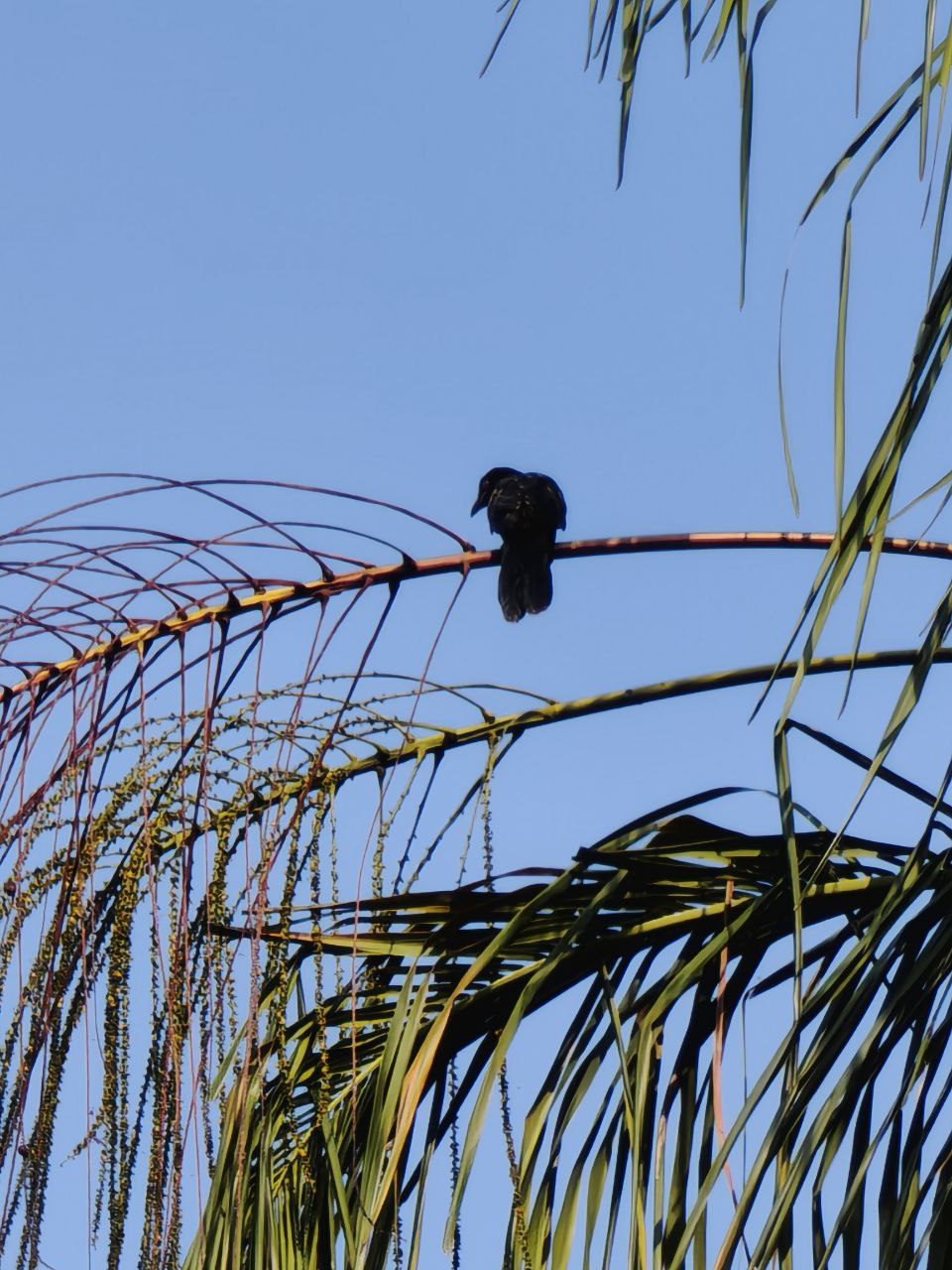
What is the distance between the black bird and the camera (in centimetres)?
521

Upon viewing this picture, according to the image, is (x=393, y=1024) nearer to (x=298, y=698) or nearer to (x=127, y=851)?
(x=127, y=851)

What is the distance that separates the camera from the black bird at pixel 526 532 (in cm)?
521

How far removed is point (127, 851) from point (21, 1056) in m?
0.44

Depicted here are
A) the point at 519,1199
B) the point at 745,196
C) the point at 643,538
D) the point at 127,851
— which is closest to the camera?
the point at 745,196

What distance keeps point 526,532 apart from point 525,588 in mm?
197

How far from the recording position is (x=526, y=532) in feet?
17.5

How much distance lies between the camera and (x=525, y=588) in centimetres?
524

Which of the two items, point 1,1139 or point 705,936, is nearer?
point 1,1139

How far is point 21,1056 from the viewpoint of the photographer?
6.91ft

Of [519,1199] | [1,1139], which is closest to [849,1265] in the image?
[519,1199]

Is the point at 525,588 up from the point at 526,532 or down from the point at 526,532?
down

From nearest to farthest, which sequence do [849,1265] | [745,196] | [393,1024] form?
[745,196] < [849,1265] < [393,1024]

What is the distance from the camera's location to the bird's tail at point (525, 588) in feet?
17.1

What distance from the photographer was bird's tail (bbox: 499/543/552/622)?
5.21 m
